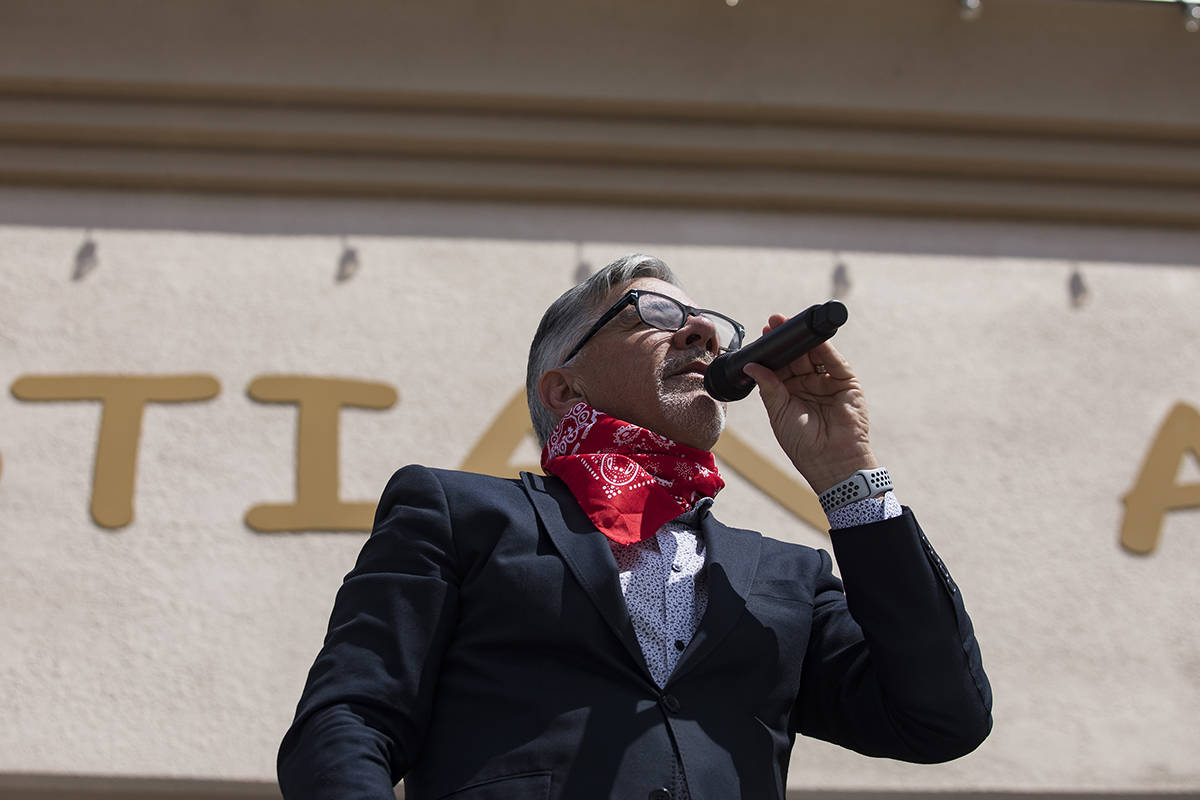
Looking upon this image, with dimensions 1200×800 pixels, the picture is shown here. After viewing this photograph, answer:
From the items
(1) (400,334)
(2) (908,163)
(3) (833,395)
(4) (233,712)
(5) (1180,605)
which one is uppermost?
(2) (908,163)

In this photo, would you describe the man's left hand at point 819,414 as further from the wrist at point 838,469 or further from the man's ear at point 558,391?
the man's ear at point 558,391

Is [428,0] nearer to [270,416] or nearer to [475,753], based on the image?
[270,416]

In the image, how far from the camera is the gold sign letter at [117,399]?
3.37 m

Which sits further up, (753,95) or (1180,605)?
(753,95)

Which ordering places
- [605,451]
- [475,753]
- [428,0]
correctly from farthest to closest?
[428,0] < [605,451] < [475,753]

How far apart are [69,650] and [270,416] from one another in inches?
31.0

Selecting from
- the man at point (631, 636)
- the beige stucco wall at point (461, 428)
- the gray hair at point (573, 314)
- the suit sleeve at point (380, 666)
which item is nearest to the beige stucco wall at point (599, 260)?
the beige stucco wall at point (461, 428)

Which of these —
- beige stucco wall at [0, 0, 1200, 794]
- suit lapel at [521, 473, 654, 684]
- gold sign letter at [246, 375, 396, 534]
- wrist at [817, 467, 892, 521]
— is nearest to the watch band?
wrist at [817, 467, 892, 521]

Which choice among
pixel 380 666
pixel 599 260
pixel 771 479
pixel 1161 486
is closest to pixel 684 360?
pixel 380 666

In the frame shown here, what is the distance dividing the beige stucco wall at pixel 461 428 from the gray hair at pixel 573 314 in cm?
159

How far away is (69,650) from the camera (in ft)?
10.5

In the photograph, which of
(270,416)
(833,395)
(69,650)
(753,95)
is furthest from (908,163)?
(69,650)

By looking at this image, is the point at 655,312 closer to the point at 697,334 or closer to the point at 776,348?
the point at 697,334

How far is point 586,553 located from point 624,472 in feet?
0.49
